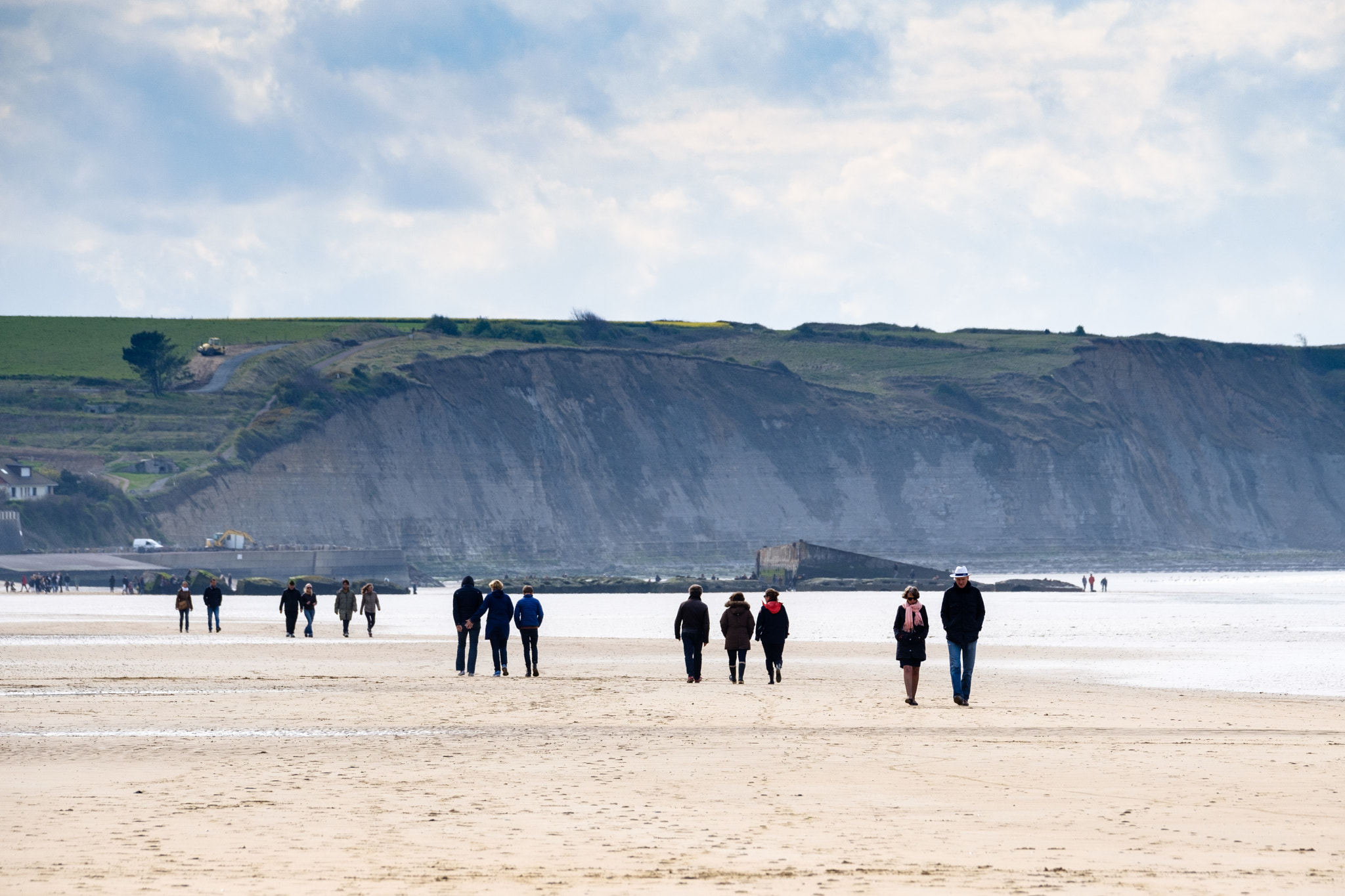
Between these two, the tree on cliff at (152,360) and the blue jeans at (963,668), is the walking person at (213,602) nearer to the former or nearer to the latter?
the blue jeans at (963,668)

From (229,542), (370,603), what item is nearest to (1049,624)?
(370,603)

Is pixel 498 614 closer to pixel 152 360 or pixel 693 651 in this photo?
pixel 693 651

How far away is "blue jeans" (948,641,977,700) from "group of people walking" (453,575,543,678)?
622 cm

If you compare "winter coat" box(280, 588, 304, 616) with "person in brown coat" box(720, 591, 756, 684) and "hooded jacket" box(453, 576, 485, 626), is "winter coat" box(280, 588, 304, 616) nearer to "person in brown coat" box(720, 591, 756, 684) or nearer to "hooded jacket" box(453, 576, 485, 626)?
"hooded jacket" box(453, 576, 485, 626)

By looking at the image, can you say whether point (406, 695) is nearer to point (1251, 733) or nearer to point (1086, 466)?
point (1251, 733)

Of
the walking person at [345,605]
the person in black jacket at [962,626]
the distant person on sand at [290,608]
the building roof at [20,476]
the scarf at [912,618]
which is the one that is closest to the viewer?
the person in black jacket at [962,626]

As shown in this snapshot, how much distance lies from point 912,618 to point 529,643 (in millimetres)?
6329

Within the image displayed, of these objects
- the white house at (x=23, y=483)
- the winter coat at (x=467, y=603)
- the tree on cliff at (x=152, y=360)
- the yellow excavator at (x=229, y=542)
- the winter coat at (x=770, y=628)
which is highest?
the tree on cliff at (x=152, y=360)

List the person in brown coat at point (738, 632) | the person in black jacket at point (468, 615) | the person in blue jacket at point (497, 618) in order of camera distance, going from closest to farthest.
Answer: the person in brown coat at point (738, 632) < the person in blue jacket at point (497, 618) < the person in black jacket at point (468, 615)

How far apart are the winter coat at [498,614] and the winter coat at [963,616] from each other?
6.76 meters

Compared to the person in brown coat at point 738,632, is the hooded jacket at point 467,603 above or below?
above

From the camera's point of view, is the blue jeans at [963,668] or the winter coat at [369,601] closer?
the blue jeans at [963,668]

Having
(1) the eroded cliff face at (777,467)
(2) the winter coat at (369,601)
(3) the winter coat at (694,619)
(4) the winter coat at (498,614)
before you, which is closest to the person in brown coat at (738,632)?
(3) the winter coat at (694,619)

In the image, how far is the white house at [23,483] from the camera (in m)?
104
